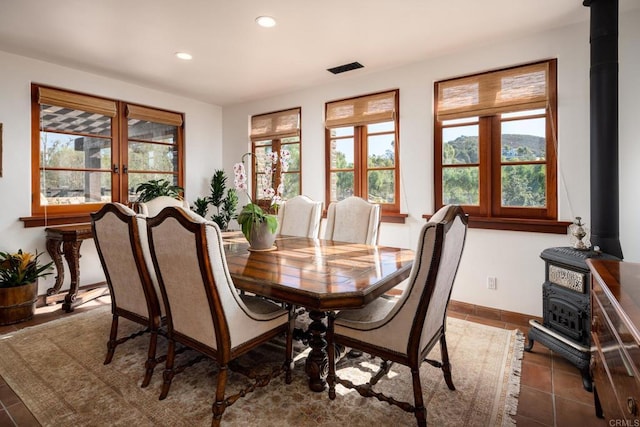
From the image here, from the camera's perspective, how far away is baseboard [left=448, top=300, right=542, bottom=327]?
9.95 feet

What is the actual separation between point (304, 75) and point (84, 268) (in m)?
3.50

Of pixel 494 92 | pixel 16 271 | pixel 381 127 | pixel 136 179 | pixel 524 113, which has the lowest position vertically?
pixel 16 271

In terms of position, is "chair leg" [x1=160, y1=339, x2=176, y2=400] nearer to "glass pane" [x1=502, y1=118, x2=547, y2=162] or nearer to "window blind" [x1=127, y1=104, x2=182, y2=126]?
"glass pane" [x1=502, y1=118, x2=547, y2=162]

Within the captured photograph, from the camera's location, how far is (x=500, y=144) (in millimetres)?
3258

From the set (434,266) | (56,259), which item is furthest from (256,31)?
(56,259)

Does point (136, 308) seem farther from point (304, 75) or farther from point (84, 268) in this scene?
point (304, 75)

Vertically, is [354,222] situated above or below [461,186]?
below

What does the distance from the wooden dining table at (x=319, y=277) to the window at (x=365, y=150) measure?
1.51 metres

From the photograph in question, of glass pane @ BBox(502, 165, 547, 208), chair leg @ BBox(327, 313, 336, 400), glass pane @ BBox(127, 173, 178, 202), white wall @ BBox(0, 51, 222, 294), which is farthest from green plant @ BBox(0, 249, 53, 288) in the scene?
glass pane @ BBox(502, 165, 547, 208)

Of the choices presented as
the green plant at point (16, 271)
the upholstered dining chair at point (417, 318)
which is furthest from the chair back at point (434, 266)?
the green plant at point (16, 271)

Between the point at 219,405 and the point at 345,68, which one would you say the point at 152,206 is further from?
the point at 345,68

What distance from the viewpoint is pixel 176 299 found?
1.78 meters

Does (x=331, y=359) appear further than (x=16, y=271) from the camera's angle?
No

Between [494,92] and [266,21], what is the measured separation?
85.0 inches
